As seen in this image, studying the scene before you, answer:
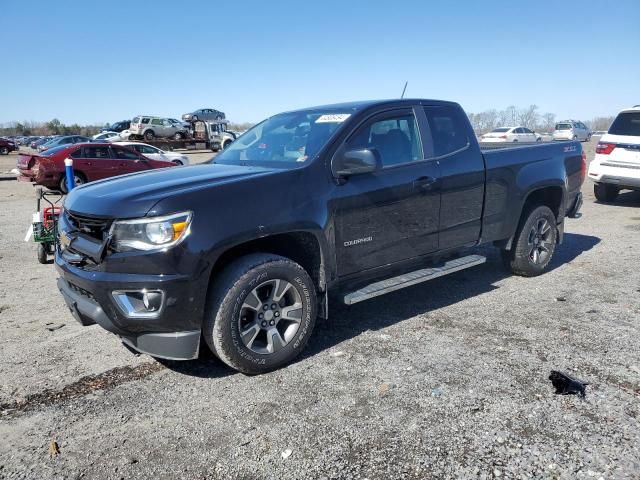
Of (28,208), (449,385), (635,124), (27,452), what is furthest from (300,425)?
(28,208)

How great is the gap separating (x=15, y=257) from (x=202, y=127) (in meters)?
29.3

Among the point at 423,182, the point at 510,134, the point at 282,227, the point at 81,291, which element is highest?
the point at 423,182

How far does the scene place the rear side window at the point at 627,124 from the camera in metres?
9.59

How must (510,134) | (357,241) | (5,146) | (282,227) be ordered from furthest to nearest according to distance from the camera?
(5,146)
(510,134)
(357,241)
(282,227)

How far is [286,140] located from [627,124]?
331 inches

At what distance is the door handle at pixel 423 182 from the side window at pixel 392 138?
19 centimetres

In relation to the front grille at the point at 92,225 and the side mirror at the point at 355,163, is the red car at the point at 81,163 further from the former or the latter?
the side mirror at the point at 355,163

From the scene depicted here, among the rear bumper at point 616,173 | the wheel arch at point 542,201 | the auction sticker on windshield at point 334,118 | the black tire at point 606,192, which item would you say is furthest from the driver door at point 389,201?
the black tire at point 606,192

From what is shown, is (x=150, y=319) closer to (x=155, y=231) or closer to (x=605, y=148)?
(x=155, y=231)

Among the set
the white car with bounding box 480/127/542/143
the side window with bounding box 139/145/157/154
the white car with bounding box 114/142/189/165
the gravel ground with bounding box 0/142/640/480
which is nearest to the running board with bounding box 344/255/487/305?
the gravel ground with bounding box 0/142/640/480

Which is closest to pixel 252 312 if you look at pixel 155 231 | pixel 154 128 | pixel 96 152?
pixel 155 231

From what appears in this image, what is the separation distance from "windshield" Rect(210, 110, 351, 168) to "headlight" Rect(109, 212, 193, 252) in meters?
1.05

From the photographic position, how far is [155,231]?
10.1 feet

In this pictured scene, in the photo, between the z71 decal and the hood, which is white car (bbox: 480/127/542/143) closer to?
the z71 decal
